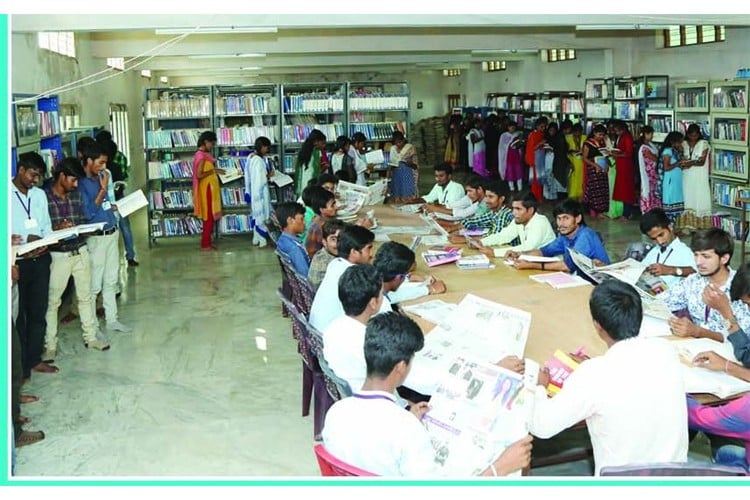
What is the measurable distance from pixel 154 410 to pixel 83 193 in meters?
2.22

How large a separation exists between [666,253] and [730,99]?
6043 mm

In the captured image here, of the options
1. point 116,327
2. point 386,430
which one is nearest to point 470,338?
point 386,430

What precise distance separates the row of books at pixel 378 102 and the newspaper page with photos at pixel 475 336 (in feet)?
24.5

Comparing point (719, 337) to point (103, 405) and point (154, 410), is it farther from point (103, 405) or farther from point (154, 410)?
point (103, 405)

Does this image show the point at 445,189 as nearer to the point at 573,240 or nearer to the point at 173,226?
the point at 573,240

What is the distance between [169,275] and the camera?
30.0 feet

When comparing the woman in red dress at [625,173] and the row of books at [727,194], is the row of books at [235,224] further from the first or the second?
the row of books at [727,194]

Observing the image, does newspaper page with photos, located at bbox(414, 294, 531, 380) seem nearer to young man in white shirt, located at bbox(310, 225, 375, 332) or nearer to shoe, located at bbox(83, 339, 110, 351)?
young man in white shirt, located at bbox(310, 225, 375, 332)

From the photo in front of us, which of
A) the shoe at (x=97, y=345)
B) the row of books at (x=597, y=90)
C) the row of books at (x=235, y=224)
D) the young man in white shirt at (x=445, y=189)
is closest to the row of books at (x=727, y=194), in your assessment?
the young man in white shirt at (x=445, y=189)

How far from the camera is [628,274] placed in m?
4.90

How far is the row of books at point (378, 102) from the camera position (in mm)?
11438

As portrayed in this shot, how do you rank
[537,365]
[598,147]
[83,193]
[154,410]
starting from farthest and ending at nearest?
1. [598,147]
2. [83,193]
3. [154,410]
4. [537,365]
